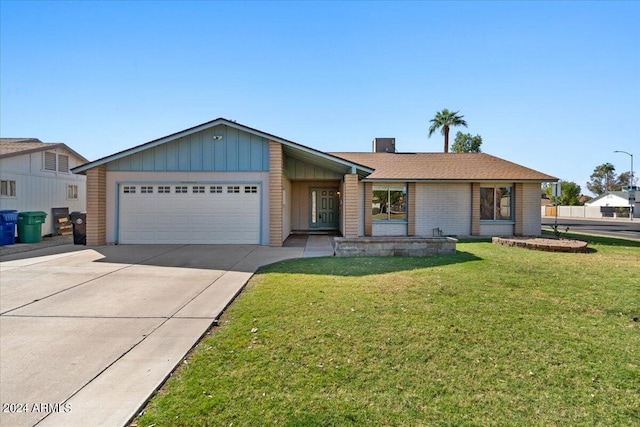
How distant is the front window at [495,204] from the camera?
16250mm

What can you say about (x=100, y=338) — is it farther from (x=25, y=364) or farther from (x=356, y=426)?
(x=356, y=426)

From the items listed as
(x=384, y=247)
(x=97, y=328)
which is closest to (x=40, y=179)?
(x=97, y=328)

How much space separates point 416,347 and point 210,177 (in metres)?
10.5

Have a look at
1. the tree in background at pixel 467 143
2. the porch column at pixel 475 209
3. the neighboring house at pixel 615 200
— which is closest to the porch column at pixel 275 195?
the porch column at pixel 475 209

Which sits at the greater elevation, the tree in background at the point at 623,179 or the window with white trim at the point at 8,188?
the tree in background at the point at 623,179

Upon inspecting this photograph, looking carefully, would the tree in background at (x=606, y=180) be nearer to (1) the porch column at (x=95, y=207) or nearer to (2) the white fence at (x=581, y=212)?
(2) the white fence at (x=581, y=212)

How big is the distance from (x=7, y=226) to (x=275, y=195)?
1060 cm

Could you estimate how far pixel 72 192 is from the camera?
60.1 ft

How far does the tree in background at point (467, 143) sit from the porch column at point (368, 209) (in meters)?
34.6

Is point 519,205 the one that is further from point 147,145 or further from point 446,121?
point 446,121

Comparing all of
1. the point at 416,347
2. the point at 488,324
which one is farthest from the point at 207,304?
the point at 488,324

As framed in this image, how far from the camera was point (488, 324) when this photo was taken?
13.9ft

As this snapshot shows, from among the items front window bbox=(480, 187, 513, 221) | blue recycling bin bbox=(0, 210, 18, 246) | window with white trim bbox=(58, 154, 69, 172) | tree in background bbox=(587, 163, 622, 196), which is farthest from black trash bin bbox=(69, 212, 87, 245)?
tree in background bbox=(587, 163, 622, 196)

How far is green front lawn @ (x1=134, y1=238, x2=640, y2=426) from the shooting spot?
2588 millimetres
